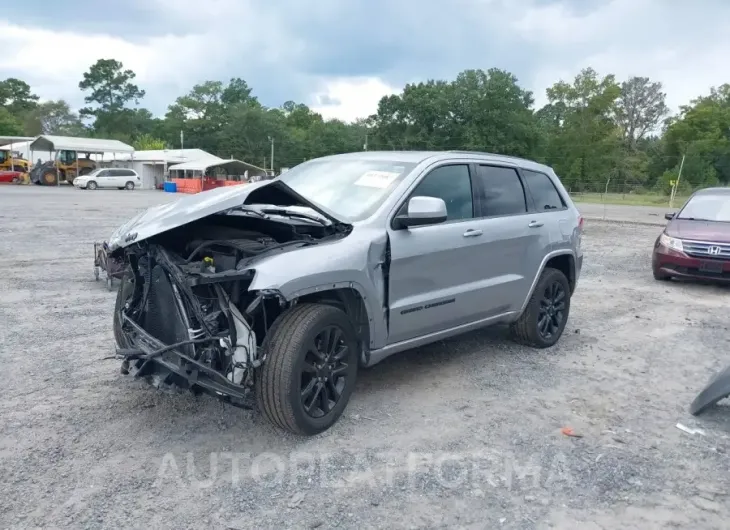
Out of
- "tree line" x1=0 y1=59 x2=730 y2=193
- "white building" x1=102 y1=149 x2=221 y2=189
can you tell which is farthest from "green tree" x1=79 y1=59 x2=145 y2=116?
"white building" x1=102 y1=149 x2=221 y2=189

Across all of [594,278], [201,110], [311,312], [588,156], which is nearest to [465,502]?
[311,312]

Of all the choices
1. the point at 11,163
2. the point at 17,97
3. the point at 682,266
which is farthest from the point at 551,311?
the point at 17,97

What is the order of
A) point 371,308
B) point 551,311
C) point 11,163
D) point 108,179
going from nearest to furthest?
point 371,308
point 551,311
point 108,179
point 11,163

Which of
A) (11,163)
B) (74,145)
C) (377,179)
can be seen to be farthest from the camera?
(74,145)

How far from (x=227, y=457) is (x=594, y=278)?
25.7ft

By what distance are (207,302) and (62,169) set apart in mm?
46585

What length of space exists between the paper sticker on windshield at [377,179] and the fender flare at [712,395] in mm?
2713

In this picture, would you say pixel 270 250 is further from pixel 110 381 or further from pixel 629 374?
pixel 629 374

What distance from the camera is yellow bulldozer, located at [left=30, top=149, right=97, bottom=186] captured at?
43.2 m

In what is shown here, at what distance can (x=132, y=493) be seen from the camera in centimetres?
311

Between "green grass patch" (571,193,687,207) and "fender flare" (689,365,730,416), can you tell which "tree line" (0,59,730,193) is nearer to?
"green grass patch" (571,193,687,207)

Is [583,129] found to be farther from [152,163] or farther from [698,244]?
[698,244]

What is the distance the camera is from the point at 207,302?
142 inches

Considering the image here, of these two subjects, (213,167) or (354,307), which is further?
(213,167)
